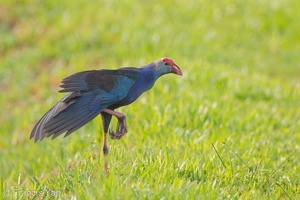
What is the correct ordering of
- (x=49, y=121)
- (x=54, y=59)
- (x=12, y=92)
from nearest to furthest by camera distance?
1. (x=49, y=121)
2. (x=12, y=92)
3. (x=54, y=59)

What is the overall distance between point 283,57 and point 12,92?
624cm

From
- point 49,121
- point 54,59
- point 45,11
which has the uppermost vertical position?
point 45,11

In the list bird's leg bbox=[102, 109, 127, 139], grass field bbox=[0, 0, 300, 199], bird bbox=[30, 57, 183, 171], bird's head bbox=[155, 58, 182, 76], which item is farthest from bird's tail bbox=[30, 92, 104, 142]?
bird's head bbox=[155, 58, 182, 76]

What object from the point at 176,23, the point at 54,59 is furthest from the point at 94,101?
the point at 176,23

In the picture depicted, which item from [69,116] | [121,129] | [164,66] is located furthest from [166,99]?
[69,116]

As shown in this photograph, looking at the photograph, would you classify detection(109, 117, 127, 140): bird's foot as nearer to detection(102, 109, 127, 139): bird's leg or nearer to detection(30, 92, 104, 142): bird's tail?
detection(102, 109, 127, 139): bird's leg

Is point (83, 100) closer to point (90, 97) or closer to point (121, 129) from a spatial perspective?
point (90, 97)

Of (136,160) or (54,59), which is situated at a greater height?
(54,59)

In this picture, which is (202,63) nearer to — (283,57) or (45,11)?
(283,57)

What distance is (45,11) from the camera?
11.9 meters

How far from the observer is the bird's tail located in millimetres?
4043

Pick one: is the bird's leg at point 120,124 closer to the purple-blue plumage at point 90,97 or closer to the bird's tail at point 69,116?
the purple-blue plumage at point 90,97

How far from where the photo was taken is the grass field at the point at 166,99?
4.39 meters

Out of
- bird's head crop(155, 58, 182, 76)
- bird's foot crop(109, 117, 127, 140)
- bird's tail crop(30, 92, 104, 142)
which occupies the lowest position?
bird's foot crop(109, 117, 127, 140)
